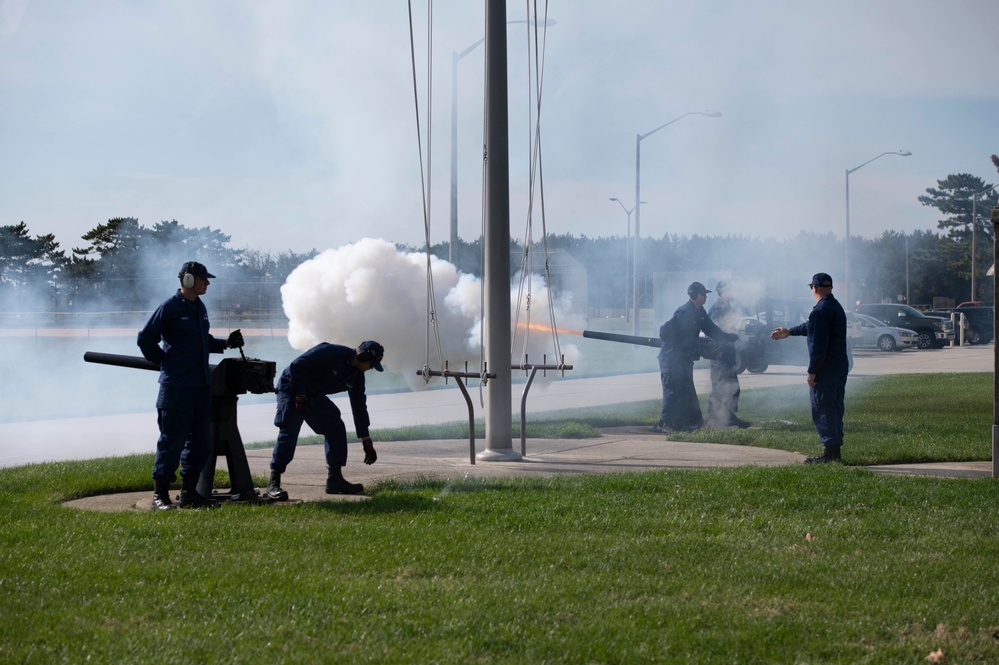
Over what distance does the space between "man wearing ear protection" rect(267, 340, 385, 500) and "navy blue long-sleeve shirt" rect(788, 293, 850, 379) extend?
13.2 ft

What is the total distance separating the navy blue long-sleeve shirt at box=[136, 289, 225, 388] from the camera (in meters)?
7.60

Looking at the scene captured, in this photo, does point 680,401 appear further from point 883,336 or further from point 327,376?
point 883,336

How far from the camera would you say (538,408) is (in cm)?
1789

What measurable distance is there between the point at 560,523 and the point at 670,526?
2.23ft

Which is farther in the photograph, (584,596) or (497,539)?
(497,539)

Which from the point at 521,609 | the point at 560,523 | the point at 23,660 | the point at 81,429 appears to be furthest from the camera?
the point at 81,429

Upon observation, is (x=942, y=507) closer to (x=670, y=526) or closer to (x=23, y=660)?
(x=670, y=526)

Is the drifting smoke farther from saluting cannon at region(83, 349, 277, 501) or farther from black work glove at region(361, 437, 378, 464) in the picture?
saluting cannon at region(83, 349, 277, 501)

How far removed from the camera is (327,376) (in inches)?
332

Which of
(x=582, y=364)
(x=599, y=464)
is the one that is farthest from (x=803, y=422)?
(x=582, y=364)

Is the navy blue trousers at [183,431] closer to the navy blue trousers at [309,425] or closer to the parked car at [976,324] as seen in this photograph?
the navy blue trousers at [309,425]

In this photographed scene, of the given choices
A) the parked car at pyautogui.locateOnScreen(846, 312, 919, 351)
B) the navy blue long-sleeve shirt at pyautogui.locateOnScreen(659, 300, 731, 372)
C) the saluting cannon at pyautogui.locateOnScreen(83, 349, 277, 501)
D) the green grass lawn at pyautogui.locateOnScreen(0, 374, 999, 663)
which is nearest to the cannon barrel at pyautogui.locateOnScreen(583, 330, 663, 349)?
the navy blue long-sleeve shirt at pyautogui.locateOnScreen(659, 300, 731, 372)

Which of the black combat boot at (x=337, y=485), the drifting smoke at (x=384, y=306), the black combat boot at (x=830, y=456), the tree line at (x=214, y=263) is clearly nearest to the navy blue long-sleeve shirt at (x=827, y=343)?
the black combat boot at (x=830, y=456)

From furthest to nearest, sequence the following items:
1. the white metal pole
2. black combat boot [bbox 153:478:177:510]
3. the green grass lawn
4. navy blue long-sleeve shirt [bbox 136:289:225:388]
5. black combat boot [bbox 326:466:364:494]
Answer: the white metal pole
black combat boot [bbox 326:466:364:494]
black combat boot [bbox 153:478:177:510]
navy blue long-sleeve shirt [bbox 136:289:225:388]
the green grass lawn
